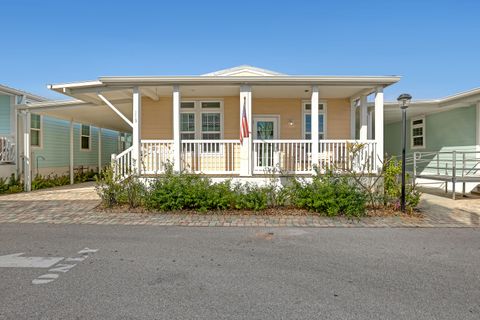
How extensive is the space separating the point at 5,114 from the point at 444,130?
56.6ft

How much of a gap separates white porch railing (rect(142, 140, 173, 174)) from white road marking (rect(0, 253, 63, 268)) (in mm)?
4403

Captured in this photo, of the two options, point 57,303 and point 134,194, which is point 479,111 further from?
point 57,303

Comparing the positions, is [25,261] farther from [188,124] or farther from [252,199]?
[188,124]

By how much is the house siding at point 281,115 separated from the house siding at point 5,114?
5.37 metres

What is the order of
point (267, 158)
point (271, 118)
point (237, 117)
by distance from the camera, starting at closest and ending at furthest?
point (267, 158)
point (237, 117)
point (271, 118)

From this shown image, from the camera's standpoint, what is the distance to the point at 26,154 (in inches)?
443

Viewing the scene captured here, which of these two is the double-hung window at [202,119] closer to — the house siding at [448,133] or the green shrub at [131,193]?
the green shrub at [131,193]

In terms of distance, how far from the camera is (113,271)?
379 cm

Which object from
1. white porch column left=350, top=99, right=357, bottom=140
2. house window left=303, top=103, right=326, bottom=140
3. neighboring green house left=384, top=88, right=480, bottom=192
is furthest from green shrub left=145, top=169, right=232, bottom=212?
neighboring green house left=384, top=88, right=480, bottom=192

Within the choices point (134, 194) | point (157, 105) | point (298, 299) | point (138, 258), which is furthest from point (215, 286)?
point (157, 105)

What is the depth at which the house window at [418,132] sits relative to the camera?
43.3ft

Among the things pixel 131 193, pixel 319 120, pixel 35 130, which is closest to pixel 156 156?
pixel 131 193

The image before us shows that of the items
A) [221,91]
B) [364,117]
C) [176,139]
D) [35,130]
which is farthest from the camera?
[35,130]

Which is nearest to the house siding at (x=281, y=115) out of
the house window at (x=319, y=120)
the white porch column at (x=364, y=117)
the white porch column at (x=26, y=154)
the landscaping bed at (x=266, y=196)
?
the house window at (x=319, y=120)
